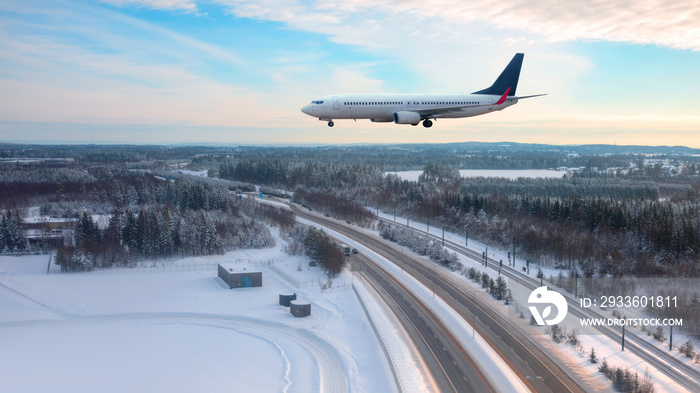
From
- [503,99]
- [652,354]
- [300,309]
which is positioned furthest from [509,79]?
[300,309]

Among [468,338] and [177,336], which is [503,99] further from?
[177,336]

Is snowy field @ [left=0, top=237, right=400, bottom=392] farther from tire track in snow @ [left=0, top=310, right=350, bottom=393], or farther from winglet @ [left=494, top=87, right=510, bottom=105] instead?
winglet @ [left=494, top=87, right=510, bottom=105]

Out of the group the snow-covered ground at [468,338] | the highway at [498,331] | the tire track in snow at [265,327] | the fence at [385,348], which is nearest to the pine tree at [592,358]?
the highway at [498,331]

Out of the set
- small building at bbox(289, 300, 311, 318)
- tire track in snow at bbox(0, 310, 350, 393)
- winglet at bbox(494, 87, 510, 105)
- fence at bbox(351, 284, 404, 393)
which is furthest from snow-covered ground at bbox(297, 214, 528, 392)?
winglet at bbox(494, 87, 510, 105)

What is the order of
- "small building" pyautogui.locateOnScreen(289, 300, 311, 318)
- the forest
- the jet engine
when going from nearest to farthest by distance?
the jet engine → "small building" pyautogui.locateOnScreen(289, 300, 311, 318) → the forest

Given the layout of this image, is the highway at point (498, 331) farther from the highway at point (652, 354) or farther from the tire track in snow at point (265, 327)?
the tire track in snow at point (265, 327)

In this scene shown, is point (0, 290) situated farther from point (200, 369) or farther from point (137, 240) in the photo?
point (200, 369)
